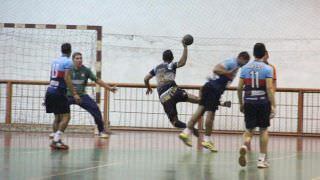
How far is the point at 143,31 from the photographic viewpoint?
75.2 feet

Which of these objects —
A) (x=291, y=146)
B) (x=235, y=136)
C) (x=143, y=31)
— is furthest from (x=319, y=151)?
(x=143, y=31)

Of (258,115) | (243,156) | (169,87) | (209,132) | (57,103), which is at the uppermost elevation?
(169,87)

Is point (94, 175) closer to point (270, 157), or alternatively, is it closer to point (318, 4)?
point (270, 157)

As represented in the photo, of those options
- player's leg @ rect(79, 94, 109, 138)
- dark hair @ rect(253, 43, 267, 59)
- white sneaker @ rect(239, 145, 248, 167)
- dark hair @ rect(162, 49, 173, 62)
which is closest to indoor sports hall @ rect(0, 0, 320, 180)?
player's leg @ rect(79, 94, 109, 138)

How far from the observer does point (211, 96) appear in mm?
A: 14242

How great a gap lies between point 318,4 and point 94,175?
549 inches

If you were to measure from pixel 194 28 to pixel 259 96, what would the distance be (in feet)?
37.8

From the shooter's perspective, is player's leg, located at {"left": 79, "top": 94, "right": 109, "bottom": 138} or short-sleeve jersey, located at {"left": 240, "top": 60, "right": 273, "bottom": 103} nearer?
short-sleeve jersey, located at {"left": 240, "top": 60, "right": 273, "bottom": 103}

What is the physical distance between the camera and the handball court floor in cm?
1041

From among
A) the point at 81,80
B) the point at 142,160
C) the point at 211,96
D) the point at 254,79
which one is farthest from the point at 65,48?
the point at 254,79

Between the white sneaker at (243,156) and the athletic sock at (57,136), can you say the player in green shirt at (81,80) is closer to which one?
the athletic sock at (57,136)

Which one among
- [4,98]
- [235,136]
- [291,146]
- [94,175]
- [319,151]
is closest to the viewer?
[94,175]

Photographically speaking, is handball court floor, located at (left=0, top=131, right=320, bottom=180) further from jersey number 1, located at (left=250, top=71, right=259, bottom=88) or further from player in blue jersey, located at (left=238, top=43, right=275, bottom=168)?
jersey number 1, located at (left=250, top=71, right=259, bottom=88)

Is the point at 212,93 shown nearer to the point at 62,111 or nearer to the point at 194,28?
the point at 62,111
